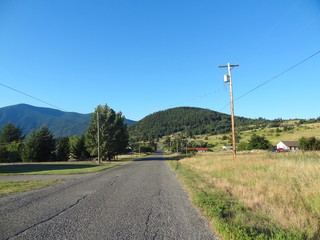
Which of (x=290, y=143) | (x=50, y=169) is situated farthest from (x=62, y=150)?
(x=290, y=143)

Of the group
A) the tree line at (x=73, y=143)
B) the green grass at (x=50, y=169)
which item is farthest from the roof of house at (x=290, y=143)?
the green grass at (x=50, y=169)

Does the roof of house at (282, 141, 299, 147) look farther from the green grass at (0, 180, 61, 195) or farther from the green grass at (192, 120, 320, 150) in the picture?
the green grass at (0, 180, 61, 195)

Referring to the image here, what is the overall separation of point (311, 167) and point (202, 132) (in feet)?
491

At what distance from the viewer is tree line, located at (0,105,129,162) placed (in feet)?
145

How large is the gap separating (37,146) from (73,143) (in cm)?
891

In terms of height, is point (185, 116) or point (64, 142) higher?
point (185, 116)

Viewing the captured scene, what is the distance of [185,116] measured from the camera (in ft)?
604

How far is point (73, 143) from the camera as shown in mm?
63188

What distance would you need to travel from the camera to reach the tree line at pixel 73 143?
145ft

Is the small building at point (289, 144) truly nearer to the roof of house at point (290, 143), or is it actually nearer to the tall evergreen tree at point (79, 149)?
the roof of house at point (290, 143)

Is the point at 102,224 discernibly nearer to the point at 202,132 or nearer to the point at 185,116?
the point at 202,132

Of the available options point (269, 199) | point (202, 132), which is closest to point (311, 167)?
point (269, 199)

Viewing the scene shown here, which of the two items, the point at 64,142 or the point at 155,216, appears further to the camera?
the point at 64,142

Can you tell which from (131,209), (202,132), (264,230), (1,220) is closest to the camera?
(264,230)
